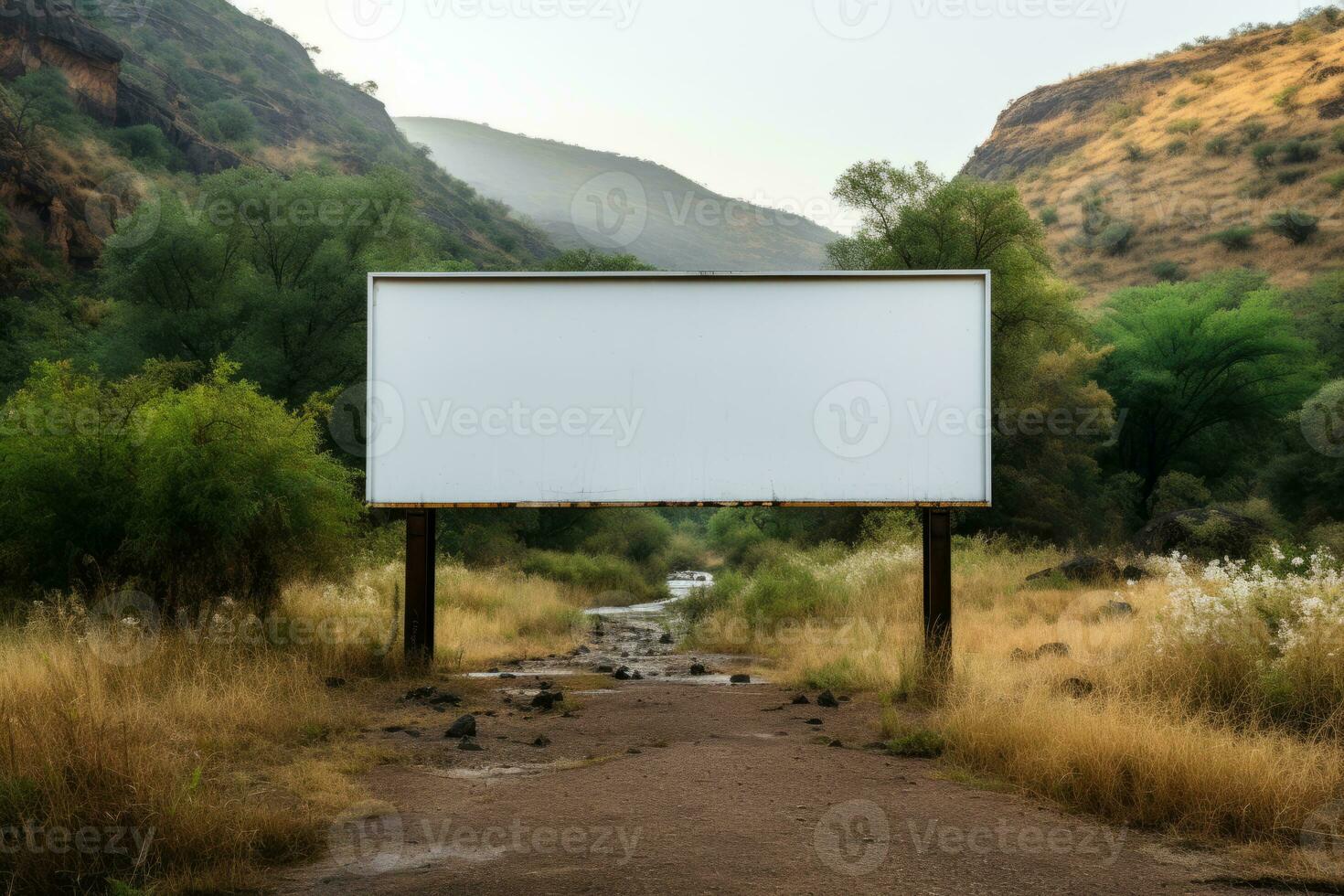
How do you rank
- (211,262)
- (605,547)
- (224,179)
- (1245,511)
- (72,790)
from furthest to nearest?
(605,547) < (224,179) < (211,262) < (1245,511) < (72,790)

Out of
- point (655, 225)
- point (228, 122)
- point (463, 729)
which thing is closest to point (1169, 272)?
point (463, 729)

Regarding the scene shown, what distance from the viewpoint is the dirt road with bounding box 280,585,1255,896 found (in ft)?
18.3

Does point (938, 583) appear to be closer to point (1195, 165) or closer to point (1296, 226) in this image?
point (1296, 226)

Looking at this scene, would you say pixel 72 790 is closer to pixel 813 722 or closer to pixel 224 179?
pixel 813 722

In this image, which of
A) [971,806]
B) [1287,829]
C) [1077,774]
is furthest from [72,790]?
[1287,829]

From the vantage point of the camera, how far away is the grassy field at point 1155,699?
665 cm

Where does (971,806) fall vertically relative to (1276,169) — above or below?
below

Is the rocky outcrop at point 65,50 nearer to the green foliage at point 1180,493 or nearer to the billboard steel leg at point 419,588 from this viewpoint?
the billboard steel leg at point 419,588

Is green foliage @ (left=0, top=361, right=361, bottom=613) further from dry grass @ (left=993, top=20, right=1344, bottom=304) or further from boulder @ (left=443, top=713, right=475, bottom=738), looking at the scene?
dry grass @ (left=993, top=20, right=1344, bottom=304)

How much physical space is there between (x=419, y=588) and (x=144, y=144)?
5012 centimetres

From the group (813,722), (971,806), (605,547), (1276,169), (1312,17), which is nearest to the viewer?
(971,806)

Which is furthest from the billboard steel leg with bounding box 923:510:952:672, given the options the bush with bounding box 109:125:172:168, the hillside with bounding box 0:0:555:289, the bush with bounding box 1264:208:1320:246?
the bush with bounding box 1264:208:1320:246

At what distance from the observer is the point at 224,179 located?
3609 centimetres

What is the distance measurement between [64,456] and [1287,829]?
13.5m
